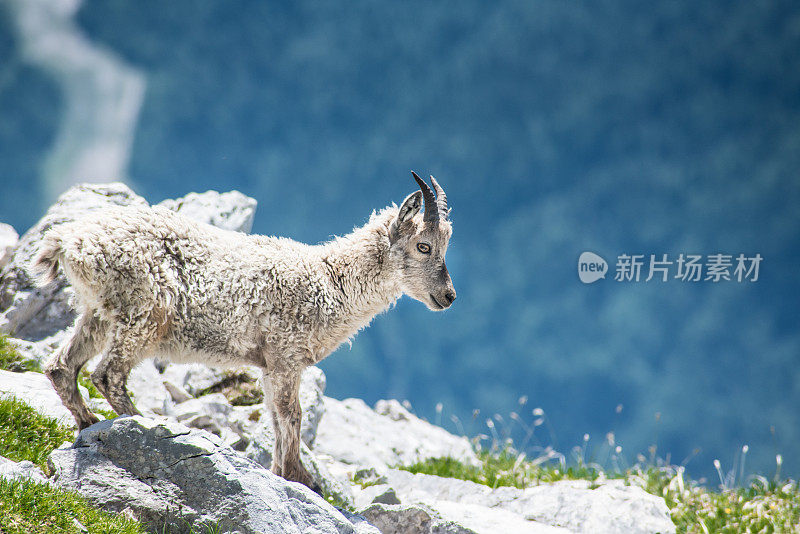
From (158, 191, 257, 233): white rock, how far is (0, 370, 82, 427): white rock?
465 cm

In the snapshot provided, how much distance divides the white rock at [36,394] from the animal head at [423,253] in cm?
364

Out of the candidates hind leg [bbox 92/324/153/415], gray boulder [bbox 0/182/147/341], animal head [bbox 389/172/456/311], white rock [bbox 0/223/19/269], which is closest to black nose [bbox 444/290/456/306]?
animal head [bbox 389/172/456/311]

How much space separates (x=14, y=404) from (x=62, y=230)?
175 centimetres

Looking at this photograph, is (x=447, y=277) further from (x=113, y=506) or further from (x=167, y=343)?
(x=113, y=506)

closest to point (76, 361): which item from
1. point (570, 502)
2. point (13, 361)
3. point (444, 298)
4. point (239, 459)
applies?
point (239, 459)

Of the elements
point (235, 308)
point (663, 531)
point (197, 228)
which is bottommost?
point (663, 531)

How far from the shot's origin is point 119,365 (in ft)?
18.4

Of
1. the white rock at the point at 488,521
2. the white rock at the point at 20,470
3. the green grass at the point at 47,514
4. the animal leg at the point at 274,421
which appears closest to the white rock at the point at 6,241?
the white rock at the point at 20,470

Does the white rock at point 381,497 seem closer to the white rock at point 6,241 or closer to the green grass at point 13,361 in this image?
the green grass at point 13,361

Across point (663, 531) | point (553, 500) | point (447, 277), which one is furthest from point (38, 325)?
point (663, 531)

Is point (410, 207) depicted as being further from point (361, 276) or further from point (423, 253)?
point (361, 276)

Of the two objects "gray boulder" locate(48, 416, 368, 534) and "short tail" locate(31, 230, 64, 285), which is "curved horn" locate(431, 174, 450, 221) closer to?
"gray boulder" locate(48, 416, 368, 534)

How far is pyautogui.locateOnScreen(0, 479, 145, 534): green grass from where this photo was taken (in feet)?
14.6

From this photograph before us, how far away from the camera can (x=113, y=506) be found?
4.92 m
